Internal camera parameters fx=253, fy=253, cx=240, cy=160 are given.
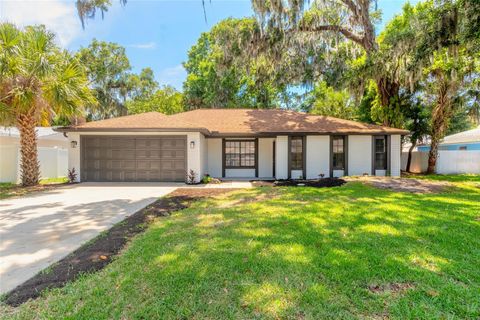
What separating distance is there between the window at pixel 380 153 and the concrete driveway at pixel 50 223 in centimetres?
1029

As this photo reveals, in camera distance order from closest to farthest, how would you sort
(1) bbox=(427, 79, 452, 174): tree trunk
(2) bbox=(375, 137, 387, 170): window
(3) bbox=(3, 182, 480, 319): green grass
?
(3) bbox=(3, 182, 480, 319): green grass → (2) bbox=(375, 137, 387, 170): window → (1) bbox=(427, 79, 452, 174): tree trunk

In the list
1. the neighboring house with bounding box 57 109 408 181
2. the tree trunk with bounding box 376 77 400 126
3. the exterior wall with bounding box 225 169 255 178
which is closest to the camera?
the neighboring house with bounding box 57 109 408 181

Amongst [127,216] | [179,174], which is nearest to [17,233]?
[127,216]

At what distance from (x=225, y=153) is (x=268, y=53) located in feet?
17.4

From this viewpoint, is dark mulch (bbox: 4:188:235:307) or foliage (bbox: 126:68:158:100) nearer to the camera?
dark mulch (bbox: 4:188:235:307)

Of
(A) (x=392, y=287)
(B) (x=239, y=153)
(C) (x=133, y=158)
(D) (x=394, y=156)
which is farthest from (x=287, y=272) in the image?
(D) (x=394, y=156)

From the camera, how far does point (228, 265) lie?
Answer: 2.99 meters

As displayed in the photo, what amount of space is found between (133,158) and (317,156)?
339 inches

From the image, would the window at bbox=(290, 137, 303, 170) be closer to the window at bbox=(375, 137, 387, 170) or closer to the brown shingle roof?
the brown shingle roof

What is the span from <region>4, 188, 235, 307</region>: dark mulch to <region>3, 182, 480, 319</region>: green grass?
167mm

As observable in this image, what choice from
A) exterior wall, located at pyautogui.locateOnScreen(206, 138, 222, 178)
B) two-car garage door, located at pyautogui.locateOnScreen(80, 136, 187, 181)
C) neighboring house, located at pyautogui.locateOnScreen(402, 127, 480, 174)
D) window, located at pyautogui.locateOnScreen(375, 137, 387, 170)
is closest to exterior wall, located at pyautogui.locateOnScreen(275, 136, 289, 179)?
exterior wall, located at pyautogui.locateOnScreen(206, 138, 222, 178)

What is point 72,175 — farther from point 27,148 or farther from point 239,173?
point 239,173

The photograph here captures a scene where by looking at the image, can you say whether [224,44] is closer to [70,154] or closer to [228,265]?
[70,154]

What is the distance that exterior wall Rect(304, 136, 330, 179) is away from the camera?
12133mm
